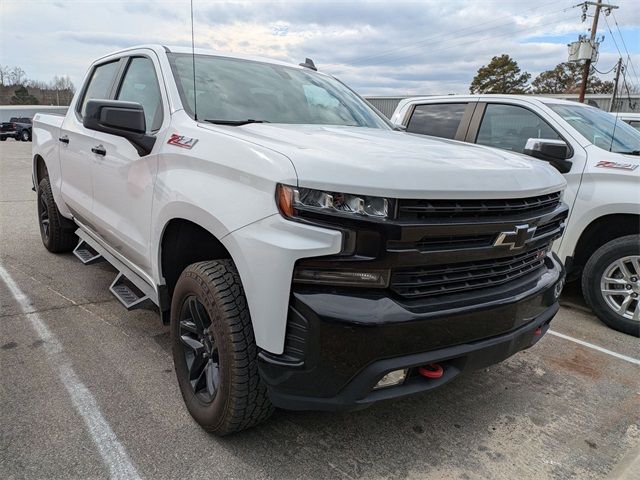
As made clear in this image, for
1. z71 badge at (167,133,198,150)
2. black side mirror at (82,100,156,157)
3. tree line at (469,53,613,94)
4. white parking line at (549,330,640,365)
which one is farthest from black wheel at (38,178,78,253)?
tree line at (469,53,613,94)

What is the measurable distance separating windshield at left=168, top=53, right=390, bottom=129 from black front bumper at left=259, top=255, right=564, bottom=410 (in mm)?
1437

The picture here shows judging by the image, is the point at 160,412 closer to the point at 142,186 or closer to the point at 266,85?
the point at 142,186

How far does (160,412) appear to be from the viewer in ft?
8.71

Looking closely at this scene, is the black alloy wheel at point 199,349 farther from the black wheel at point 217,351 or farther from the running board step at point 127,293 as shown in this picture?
the running board step at point 127,293

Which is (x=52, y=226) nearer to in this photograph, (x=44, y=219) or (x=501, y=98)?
(x=44, y=219)

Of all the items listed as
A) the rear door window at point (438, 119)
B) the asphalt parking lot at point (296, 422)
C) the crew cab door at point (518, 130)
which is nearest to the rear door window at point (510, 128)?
the crew cab door at point (518, 130)

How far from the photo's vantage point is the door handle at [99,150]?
3.44 metres

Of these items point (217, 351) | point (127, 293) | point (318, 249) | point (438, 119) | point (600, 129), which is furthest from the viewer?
point (438, 119)

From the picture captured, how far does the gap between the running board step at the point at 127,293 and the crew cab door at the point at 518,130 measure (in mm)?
3580

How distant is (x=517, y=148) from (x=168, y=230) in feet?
11.8

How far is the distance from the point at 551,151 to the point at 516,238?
2.37 m

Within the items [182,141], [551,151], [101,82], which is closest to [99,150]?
[101,82]

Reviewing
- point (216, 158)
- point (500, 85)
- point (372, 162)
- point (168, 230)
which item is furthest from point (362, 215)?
point (500, 85)

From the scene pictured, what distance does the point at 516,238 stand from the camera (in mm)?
2221
